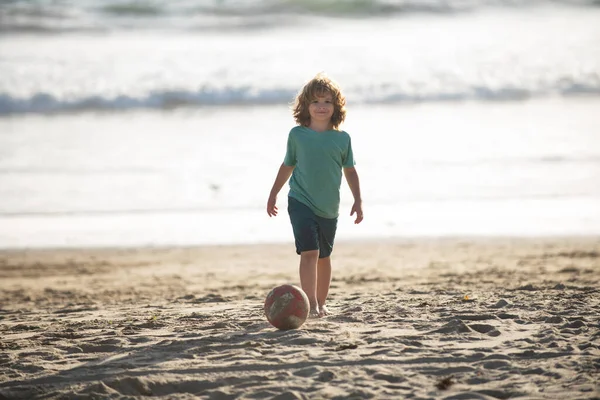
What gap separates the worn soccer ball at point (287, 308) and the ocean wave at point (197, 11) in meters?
26.1

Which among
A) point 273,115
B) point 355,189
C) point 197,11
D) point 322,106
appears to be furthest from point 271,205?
point 197,11

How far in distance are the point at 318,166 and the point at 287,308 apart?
3.22 ft

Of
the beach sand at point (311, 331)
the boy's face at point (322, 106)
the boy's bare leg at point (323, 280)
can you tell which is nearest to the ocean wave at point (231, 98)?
the beach sand at point (311, 331)

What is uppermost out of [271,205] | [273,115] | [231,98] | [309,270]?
[231,98]

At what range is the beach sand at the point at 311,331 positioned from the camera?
4.25m

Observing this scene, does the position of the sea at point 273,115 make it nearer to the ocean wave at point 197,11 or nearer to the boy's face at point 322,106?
the ocean wave at point 197,11

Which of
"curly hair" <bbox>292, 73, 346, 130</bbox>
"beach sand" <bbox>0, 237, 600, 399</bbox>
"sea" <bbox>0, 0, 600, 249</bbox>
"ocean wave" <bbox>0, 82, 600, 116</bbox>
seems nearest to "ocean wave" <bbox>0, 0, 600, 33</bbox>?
"sea" <bbox>0, 0, 600, 249</bbox>

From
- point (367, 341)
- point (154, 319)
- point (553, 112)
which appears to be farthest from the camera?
point (553, 112)

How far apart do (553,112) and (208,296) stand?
48.2 feet

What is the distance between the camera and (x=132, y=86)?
22812 mm

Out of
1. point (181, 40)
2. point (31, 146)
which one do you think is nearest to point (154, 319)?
point (31, 146)

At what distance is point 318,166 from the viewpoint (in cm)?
549

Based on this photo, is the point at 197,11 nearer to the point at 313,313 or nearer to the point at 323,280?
the point at 323,280

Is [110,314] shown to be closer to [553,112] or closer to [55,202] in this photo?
[55,202]
